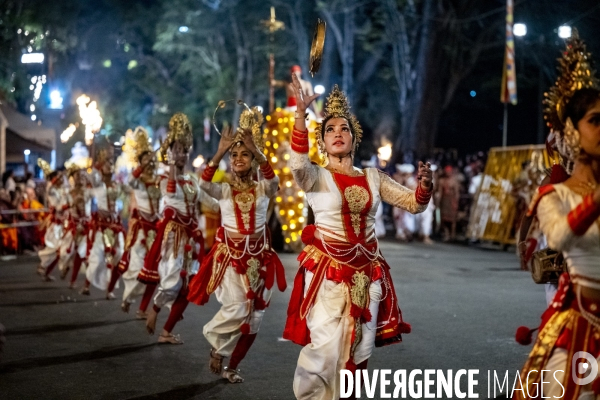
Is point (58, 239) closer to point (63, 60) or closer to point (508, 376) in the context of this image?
point (508, 376)

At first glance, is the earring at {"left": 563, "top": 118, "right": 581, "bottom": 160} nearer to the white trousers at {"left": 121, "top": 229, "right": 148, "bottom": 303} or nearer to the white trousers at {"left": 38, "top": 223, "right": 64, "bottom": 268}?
the white trousers at {"left": 121, "top": 229, "right": 148, "bottom": 303}

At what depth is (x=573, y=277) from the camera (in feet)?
13.2

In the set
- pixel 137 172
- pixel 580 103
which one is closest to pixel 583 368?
pixel 580 103

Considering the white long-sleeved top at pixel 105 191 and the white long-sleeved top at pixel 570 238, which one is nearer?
the white long-sleeved top at pixel 570 238

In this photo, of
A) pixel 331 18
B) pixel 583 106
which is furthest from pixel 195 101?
pixel 583 106

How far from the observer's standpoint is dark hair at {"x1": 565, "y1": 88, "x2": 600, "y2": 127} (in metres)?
3.99

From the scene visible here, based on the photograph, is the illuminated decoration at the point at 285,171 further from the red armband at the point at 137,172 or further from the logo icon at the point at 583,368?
the logo icon at the point at 583,368

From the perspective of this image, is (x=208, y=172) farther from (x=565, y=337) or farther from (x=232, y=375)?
(x=565, y=337)

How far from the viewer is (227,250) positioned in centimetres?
722

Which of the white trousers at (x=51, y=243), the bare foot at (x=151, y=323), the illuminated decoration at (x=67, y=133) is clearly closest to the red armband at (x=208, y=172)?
the bare foot at (x=151, y=323)

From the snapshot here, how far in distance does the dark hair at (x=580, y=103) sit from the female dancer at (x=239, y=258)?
125 inches

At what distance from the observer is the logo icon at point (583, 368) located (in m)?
3.89

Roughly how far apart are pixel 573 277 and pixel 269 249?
3.61m

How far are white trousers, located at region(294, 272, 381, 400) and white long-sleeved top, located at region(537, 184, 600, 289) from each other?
1764 millimetres
